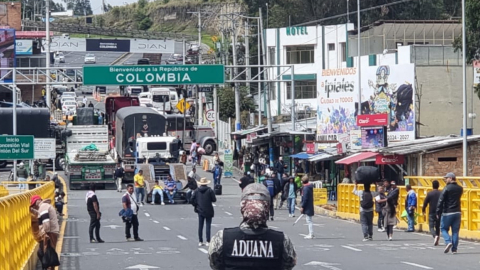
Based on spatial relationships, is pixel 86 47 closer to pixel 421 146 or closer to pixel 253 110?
pixel 253 110

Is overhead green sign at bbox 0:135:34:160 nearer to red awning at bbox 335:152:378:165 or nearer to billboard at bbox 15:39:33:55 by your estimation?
red awning at bbox 335:152:378:165

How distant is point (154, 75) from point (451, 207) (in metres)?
30.5

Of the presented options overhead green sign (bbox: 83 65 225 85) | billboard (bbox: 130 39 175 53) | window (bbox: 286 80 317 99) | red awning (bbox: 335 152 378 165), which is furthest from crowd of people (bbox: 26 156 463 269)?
billboard (bbox: 130 39 175 53)

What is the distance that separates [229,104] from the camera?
8394 cm

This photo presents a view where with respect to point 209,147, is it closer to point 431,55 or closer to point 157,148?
point 157,148

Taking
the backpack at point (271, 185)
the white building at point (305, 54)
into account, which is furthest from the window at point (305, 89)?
the backpack at point (271, 185)

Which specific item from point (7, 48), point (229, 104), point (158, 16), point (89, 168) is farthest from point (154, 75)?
point (158, 16)

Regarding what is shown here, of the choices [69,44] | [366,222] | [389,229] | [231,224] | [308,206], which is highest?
[69,44]

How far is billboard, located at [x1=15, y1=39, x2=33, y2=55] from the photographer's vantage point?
10344 cm

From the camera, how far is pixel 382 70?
48.3m

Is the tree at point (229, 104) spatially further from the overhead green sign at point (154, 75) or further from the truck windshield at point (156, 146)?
the overhead green sign at point (154, 75)

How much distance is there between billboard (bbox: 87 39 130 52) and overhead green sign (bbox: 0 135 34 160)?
73824 millimetres

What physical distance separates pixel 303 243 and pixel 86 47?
3168 inches

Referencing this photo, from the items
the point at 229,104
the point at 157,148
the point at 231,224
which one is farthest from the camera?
the point at 229,104
